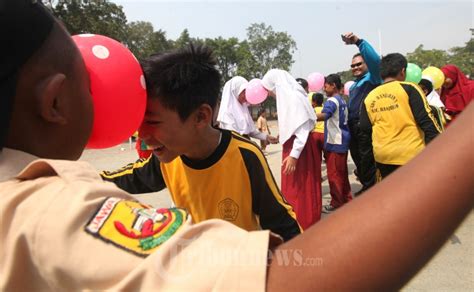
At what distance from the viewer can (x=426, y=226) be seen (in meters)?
0.46

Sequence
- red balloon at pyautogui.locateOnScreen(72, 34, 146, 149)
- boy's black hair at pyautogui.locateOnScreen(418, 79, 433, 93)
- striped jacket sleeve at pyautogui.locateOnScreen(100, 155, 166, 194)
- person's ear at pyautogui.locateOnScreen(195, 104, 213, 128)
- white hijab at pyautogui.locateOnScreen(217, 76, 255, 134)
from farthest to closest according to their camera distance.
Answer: boy's black hair at pyautogui.locateOnScreen(418, 79, 433, 93), white hijab at pyautogui.locateOnScreen(217, 76, 255, 134), striped jacket sleeve at pyautogui.locateOnScreen(100, 155, 166, 194), person's ear at pyautogui.locateOnScreen(195, 104, 213, 128), red balloon at pyautogui.locateOnScreen(72, 34, 146, 149)

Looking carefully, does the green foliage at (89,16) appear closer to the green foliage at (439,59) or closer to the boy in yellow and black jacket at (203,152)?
the boy in yellow and black jacket at (203,152)

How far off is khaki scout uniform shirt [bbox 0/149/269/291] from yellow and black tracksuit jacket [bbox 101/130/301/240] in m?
1.08

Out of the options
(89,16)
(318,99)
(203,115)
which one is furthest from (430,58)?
(203,115)

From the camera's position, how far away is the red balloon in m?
1.19

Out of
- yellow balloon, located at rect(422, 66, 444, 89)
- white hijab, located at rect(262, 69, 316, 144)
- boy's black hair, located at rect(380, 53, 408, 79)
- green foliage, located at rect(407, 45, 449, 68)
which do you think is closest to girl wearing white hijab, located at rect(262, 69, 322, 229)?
white hijab, located at rect(262, 69, 316, 144)

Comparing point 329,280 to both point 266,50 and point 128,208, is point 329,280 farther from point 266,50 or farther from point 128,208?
point 266,50

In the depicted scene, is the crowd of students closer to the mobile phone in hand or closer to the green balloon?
the mobile phone in hand

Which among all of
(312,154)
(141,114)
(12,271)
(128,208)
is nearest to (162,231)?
(128,208)

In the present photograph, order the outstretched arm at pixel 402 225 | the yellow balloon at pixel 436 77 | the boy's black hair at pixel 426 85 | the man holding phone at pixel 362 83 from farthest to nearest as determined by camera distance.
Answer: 1. the yellow balloon at pixel 436 77
2. the boy's black hair at pixel 426 85
3. the man holding phone at pixel 362 83
4. the outstretched arm at pixel 402 225

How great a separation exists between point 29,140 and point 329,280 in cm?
59

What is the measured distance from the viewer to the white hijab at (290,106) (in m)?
3.60

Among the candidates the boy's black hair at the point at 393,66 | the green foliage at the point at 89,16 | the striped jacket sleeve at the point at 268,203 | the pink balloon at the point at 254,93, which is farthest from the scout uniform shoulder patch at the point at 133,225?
the green foliage at the point at 89,16

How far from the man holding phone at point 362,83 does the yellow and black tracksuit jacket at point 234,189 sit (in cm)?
309
